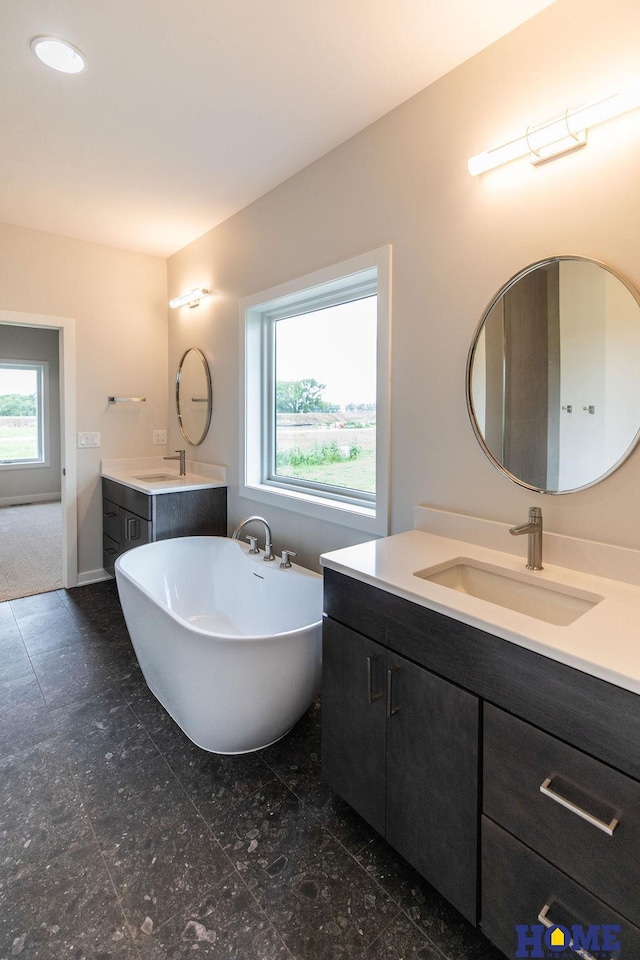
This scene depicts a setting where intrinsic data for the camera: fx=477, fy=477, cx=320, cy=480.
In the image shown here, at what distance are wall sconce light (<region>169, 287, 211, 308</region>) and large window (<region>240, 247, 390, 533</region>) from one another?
0.52 metres

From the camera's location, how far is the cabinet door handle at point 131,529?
3197 millimetres

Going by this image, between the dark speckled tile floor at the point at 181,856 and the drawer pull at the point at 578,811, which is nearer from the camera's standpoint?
the drawer pull at the point at 578,811

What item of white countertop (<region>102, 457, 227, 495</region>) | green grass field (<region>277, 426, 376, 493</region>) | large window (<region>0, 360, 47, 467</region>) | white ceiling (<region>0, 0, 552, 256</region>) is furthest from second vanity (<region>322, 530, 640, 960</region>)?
large window (<region>0, 360, 47, 467</region>)

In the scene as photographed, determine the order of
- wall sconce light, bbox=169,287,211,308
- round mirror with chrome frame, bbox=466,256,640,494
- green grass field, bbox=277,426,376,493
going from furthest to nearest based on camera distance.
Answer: wall sconce light, bbox=169,287,211,308 < green grass field, bbox=277,426,376,493 < round mirror with chrome frame, bbox=466,256,640,494

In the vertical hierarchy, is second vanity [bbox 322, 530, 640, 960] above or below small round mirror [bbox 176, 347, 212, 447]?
below

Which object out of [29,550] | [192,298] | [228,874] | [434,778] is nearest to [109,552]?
[29,550]

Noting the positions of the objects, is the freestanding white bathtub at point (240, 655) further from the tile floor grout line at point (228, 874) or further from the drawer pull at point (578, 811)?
the drawer pull at point (578, 811)

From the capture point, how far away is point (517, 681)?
1044mm

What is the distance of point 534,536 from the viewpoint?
149 centimetres

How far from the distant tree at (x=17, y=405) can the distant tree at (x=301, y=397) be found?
5.77 meters

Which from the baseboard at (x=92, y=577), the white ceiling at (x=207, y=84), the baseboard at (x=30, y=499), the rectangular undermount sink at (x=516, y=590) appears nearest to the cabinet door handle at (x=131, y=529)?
the baseboard at (x=92, y=577)

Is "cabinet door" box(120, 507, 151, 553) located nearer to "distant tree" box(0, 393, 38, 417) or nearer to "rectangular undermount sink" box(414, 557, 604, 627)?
"rectangular undermount sink" box(414, 557, 604, 627)

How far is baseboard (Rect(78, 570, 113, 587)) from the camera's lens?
12.2ft

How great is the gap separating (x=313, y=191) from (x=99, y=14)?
110 centimetres
